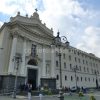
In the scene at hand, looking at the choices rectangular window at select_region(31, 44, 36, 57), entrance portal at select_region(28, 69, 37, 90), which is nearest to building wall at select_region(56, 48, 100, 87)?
entrance portal at select_region(28, 69, 37, 90)

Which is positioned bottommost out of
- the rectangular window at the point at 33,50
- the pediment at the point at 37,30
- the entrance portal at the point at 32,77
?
the entrance portal at the point at 32,77

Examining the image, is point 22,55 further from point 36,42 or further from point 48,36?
point 48,36

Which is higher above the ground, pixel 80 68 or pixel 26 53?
pixel 26 53

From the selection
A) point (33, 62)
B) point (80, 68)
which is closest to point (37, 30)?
point (33, 62)

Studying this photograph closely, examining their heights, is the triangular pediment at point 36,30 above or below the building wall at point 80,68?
above

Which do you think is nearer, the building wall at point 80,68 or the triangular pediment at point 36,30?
the triangular pediment at point 36,30

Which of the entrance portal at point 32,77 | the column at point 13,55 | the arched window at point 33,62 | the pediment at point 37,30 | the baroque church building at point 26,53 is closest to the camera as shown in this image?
the column at point 13,55

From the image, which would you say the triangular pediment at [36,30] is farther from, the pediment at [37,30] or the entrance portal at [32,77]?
the entrance portal at [32,77]

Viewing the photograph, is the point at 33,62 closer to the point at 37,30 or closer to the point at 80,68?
the point at 37,30

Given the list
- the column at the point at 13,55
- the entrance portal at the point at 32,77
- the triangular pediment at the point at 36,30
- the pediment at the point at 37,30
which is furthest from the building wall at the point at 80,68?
the column at the point at 13,55

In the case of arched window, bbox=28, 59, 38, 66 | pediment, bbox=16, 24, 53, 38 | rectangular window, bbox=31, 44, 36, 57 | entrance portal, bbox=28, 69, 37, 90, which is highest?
pediment, bbox=16, 24, 53, 38

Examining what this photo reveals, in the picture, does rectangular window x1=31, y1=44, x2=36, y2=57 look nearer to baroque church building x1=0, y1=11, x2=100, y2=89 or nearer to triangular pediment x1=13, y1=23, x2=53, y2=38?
baroque church building x1=0, y1=11, x2=100, y2=89

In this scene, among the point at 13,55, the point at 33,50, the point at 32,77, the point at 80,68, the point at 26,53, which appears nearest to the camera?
the point at 13,55

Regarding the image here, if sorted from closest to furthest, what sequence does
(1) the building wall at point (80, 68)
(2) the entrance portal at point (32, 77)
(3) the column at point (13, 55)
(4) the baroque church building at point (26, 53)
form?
1. (3) the column at point (13, 55)
2. (4) the baroque church building at point (26, 53)
3. (2) the entrance portal at point (32, 77)
4. (1) the building wall at point (80, 68)
